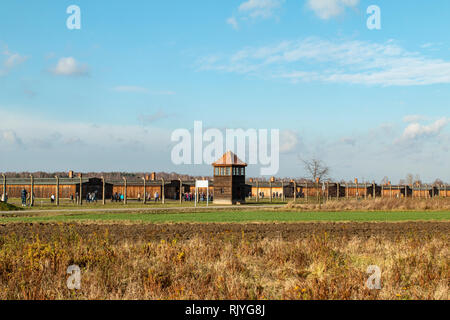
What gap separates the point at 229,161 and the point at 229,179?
6.33 ft

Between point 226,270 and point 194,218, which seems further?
Answer: point 194,218

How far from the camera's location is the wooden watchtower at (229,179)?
49.9m

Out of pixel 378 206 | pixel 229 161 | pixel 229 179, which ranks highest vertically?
pixel 229 161

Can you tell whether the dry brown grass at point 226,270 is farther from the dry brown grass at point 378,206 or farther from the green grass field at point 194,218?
the dry brown grass at point 378,206

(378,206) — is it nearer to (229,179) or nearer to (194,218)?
(229,179)

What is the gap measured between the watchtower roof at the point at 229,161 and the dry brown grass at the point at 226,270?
118ft

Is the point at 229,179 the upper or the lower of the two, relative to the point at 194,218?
upper

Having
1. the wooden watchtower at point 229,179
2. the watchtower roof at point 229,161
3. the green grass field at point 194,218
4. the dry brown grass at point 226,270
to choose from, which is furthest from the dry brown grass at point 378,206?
the dry brown grass at point 226,270

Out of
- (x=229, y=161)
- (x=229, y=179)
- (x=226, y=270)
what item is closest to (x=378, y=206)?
(x=229, y=179)

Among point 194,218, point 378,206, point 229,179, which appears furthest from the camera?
point 229,179

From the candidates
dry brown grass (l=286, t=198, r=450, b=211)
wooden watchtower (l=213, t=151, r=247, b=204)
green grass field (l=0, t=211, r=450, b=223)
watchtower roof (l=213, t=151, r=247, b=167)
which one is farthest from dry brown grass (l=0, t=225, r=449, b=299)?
watchtower roof (l=213, t=151, r=247, b=167)

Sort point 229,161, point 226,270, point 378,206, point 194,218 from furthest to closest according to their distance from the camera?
point 229,161 < point 378,206 < point 194,218 < point 226,270

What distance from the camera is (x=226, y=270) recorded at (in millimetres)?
10734
